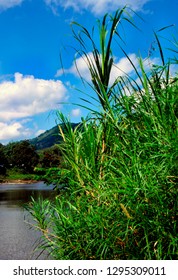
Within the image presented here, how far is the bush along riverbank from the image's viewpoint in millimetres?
2049

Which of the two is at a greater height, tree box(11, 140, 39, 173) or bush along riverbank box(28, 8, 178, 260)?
tree box(11, 140, 39, 173)

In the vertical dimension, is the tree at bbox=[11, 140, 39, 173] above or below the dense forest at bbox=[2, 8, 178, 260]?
above

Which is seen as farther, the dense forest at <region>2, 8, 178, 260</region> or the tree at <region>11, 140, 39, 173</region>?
the tree at <region>11, 140, 39, 173</region>

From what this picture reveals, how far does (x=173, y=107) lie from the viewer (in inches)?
91.2

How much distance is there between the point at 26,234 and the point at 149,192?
15.5 metres

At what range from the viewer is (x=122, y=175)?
2201mm

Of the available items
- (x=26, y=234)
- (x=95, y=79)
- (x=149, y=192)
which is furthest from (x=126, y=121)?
(x=26, y=234)

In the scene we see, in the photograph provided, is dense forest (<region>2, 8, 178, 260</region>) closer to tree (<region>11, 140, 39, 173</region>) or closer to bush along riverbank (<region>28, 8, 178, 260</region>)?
bush along riverbank (<region>28, 8, 178, 260</region>)

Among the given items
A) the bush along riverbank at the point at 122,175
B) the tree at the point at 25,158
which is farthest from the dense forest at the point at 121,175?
the tree at the point at 25,158

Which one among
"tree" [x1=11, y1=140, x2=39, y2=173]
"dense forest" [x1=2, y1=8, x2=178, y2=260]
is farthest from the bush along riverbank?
"tree" [x1=11, y1=140, x2=39, y2=173]

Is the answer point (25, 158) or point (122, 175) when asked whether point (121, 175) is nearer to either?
point (122, 175)

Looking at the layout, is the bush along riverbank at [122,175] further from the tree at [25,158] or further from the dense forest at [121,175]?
the tree at [25,158]

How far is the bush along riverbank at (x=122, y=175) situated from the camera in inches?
80.7

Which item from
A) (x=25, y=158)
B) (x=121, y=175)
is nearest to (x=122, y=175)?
(x=121, y=175)
